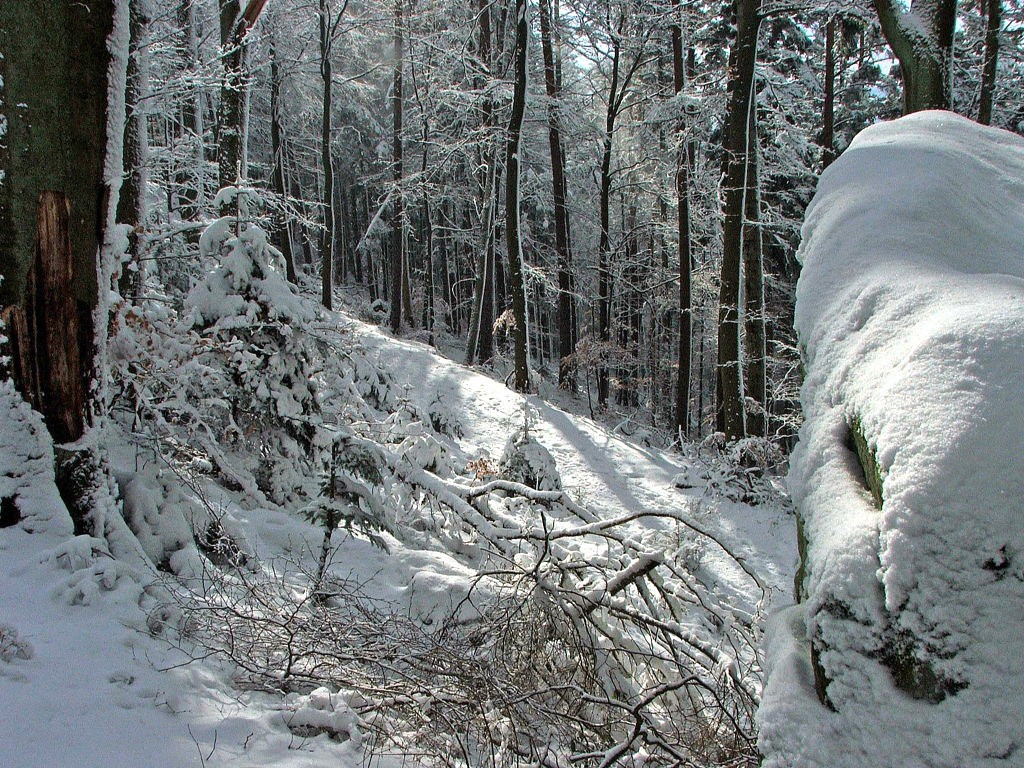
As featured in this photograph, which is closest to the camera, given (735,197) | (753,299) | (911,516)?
(911,516)

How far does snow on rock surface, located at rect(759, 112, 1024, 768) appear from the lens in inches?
49.3

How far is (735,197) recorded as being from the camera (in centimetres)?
934

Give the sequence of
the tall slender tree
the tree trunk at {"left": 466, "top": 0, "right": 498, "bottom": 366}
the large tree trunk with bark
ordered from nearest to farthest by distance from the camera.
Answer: the large tree trunk with bark → the tree trunk at {"left": 466, "top": 0, "right": 498, "bottom": 366} → the tall slender tree

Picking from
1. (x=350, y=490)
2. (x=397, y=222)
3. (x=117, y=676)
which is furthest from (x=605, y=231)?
(x=117, y=676)

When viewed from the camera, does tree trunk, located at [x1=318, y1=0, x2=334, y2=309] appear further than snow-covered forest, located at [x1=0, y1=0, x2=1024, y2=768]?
Yes

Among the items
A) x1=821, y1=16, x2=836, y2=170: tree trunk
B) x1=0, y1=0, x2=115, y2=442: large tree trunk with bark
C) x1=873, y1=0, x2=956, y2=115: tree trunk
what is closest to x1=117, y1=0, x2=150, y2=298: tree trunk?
x1=0, y1=0, x2=115, y2=442: large tree trunk with bark

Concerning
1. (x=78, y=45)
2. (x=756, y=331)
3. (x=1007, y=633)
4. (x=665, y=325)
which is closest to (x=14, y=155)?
(x=78, y=45)

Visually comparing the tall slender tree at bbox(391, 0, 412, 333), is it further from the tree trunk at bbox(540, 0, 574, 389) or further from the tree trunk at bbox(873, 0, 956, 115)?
the tree trunk at bbox(873, 0, 956, 115)

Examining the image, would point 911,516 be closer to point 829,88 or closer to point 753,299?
point 753,299

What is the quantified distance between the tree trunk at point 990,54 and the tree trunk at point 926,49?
303 inches

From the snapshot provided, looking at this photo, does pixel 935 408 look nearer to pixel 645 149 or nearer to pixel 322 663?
pixel 322 663

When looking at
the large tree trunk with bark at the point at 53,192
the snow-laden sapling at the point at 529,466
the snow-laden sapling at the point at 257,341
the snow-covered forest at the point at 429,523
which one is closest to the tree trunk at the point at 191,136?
the snow-covered forest at the point at 429,523

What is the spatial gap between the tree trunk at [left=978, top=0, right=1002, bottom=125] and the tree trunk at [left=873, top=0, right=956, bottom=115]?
7.71 m

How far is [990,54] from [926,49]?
8.57 meters
